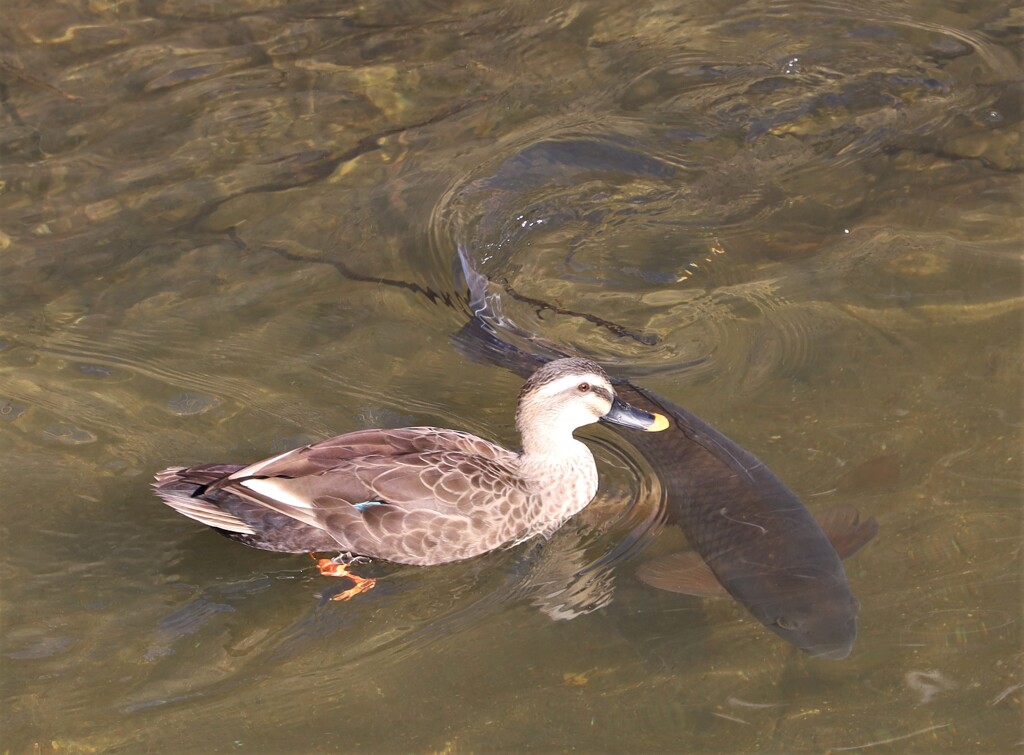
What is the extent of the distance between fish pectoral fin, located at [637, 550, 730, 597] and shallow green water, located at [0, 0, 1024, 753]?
7 cm

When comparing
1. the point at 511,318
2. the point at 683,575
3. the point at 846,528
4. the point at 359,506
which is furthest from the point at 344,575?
the point at 846,528

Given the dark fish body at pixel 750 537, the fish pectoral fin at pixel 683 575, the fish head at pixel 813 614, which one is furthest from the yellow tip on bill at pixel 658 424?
the fish head at pixel 813 614

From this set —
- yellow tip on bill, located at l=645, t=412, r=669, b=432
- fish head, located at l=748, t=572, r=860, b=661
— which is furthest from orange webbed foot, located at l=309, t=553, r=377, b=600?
fish head, located at l=748, t=572, r=860, b=661

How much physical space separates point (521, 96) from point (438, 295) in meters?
2.18

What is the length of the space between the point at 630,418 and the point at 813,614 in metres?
1.39

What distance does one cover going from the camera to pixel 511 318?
267 inches

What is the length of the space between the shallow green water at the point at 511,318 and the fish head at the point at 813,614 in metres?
0.13

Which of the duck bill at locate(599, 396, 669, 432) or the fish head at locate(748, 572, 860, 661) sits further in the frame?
the duck bill at locate(599, 396, 669, 432)

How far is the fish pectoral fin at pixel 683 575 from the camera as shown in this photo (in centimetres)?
509

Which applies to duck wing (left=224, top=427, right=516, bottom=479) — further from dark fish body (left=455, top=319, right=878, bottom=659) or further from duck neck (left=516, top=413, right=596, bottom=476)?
dark fish body (left=455, top=319, right=878, bottom=659)

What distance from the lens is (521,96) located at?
8359 mm

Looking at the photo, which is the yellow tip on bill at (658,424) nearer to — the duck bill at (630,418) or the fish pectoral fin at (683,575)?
the duck bill at (630,418)

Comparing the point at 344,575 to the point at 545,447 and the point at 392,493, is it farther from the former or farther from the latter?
the point at 545,447

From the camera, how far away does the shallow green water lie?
4.81m
